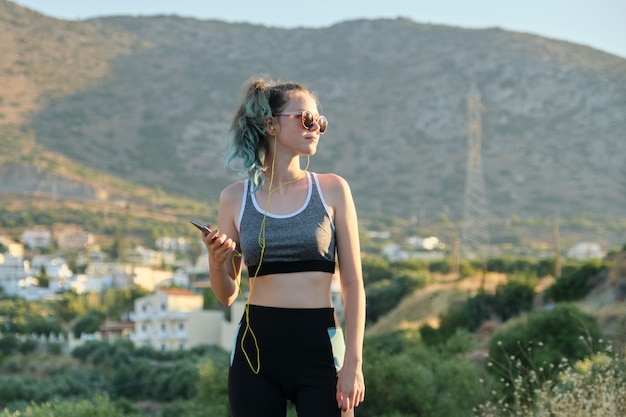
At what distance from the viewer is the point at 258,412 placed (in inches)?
110

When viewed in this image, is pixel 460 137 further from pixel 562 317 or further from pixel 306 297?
pixel 306 297

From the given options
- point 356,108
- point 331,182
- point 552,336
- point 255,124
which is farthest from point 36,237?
point 331,182

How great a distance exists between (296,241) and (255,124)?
1.47 ft

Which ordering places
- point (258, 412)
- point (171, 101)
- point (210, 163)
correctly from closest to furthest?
point (258, 412) < point (210, 163) < point (171, 101)

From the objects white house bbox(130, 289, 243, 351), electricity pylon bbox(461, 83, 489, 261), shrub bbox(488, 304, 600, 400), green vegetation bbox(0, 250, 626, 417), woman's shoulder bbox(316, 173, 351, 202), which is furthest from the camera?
electricity pylon bbox(461, 83, 489, 261)

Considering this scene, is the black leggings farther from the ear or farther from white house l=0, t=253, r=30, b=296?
white house l=0, t=253, r=30, b=296

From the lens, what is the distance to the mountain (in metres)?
81.8

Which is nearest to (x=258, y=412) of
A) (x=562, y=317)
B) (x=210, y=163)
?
(x=562, y=317)

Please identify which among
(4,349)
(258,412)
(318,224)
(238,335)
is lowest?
(4,349)

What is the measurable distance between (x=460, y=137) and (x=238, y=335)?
309ft

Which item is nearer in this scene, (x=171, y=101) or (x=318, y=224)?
(x=318, y=224)

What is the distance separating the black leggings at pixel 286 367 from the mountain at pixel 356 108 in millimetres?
73730

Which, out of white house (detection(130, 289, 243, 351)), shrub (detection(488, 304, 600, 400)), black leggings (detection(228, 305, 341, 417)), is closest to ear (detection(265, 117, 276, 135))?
black leggings (detection(228, 305, 341, 417))

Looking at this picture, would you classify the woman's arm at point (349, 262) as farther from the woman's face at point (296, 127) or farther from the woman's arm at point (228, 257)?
the woman's arm at point (228, 257)
